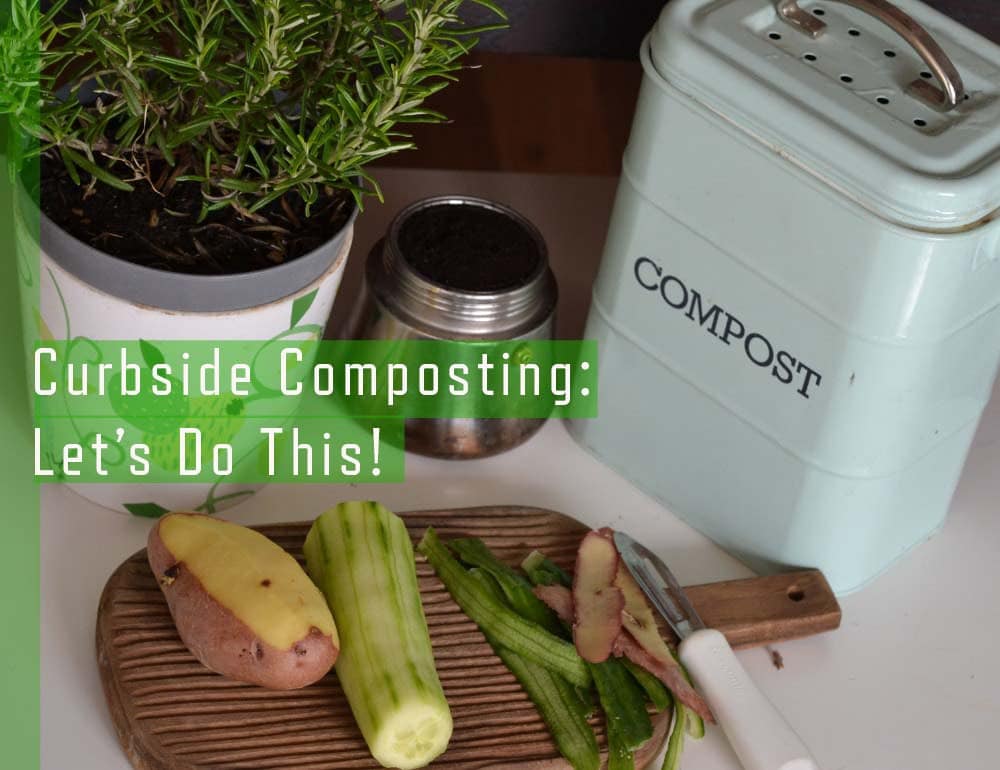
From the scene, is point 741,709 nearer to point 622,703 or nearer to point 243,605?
point 622,703

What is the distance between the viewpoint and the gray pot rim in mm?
704

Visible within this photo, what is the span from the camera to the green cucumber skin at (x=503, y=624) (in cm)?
76

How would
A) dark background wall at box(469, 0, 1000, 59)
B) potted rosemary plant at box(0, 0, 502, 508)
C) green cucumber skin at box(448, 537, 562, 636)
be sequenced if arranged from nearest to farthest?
1. potted rosemary plant at box(0, 0, 502, 508)
2. green cucumber skin at box(448, 537, 562, 636)
3. dark background wall at box(469, 0, 1000, 59)

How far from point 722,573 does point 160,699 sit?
12.9 inches

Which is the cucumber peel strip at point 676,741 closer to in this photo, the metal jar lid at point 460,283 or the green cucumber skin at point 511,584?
the green cucumber skin at point 511,584

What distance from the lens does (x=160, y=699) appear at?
72 centimetres

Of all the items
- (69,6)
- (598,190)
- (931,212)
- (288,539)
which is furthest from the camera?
(598,190)

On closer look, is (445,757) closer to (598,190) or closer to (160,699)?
(160,699)

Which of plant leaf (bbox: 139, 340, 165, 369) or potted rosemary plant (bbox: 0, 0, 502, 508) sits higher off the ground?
potted rosemary plant (bbox: 0, 0, 502, 508)

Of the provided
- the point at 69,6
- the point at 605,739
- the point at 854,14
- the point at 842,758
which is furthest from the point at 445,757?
the point at 69,6

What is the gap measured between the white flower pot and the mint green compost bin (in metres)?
0.18

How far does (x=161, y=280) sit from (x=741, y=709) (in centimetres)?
36

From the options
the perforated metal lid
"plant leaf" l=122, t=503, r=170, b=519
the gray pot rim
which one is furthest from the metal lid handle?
"plant leaf" l=122, t=503, r=170, b=519

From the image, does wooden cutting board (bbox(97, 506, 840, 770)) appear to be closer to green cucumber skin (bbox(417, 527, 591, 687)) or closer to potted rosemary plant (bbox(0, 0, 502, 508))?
green cucumber skin (bbox(417, 527, 591, 687))
